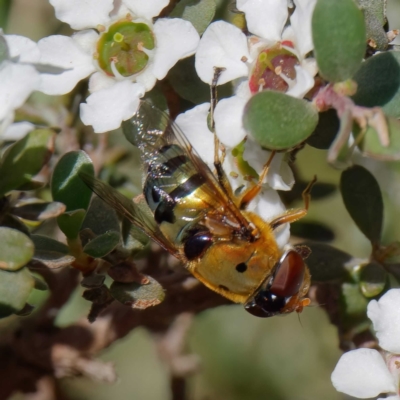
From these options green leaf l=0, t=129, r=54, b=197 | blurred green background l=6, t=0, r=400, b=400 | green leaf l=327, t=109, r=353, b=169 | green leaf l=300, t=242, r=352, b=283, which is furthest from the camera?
blurred green background l=6, t=0, r=400, b=400

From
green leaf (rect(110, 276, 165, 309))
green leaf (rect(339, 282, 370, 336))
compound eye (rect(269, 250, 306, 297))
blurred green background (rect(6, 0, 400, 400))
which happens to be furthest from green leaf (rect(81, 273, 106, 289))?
blurred green background (rect(6, 0, 400, 400))

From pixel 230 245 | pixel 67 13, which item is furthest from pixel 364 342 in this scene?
pixel 67 13

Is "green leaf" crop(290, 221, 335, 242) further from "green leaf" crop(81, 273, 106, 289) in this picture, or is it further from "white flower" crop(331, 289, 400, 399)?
"green leaf" crop(81, 273, 106, 289)

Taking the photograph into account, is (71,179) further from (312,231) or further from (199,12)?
(312,231)

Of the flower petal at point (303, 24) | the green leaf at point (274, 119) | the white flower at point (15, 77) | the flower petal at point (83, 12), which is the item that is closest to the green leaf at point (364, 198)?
the flower petal at point (303, 24)

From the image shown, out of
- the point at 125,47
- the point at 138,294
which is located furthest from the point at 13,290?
the point at 125,47

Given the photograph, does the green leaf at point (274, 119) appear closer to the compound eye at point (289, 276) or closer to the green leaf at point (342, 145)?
the green leaf at point (342, 145)
